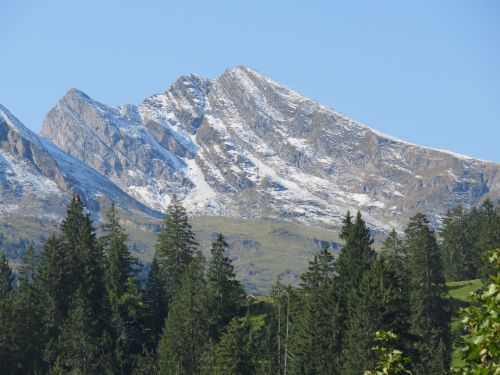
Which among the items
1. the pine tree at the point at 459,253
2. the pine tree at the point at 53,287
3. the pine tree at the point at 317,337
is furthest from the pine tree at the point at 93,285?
the pine tree at the point at 459,253

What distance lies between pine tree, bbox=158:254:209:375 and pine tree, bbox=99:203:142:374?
5818 millimetres

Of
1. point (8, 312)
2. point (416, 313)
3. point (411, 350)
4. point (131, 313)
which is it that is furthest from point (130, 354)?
point (411, 350)

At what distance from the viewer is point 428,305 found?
99312mm

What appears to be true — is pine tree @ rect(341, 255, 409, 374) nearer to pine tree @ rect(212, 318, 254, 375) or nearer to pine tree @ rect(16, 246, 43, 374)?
pine tree @ rect(212, 318, 254, 375)

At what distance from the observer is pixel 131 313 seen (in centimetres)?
10262

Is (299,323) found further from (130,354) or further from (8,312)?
(8,312)

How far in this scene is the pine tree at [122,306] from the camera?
99.8m

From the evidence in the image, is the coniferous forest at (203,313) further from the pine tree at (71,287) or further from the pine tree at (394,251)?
the pine tree at (394,251)

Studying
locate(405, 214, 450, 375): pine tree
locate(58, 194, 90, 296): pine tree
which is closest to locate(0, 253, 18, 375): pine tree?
locate(58, 194, 90, 296): pine tree

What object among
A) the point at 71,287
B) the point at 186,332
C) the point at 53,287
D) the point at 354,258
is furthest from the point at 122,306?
the point at 354,258

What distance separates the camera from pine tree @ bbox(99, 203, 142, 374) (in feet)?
327

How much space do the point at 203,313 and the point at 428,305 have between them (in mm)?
22675

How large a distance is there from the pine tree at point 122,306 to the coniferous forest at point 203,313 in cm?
12

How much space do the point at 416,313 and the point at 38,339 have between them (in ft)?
124
